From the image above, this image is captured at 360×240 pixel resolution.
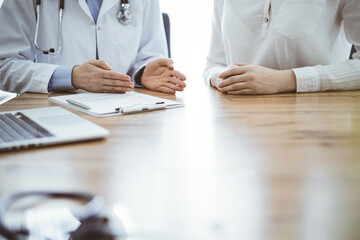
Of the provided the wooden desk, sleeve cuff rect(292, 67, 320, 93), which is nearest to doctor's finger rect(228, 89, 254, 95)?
sleeve cuff rect(292, 67, 320, 93)

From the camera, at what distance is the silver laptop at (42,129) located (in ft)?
1.83

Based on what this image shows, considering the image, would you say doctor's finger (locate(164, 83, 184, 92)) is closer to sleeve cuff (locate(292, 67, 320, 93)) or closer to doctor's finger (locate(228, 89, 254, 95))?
doctor's finger (locate(228, 89, 254, 95))

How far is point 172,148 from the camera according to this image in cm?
56

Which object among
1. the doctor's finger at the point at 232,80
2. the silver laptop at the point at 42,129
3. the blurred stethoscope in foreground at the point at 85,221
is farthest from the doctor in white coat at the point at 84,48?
the blurred stethoscope in foreground at the point at 85,221

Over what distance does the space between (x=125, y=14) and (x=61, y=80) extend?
0.38 meters

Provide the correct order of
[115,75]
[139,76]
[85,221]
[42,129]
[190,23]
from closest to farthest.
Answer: [85,221] < [42,129] < [115,75] < [139,76] < [190,23]

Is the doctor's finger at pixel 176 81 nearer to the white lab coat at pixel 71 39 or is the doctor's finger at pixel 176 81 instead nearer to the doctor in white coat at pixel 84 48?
the doctor in white coat at pixel 84 48

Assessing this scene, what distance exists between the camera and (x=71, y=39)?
49.8 inches

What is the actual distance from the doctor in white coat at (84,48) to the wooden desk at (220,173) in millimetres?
361

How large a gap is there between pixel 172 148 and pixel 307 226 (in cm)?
27

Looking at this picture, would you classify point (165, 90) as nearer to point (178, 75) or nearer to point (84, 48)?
point (178, 75)

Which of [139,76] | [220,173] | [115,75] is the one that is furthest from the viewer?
[139,76]

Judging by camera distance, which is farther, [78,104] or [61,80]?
[61,80]

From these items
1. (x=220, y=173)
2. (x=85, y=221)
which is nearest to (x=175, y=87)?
(x=220, y=173)
